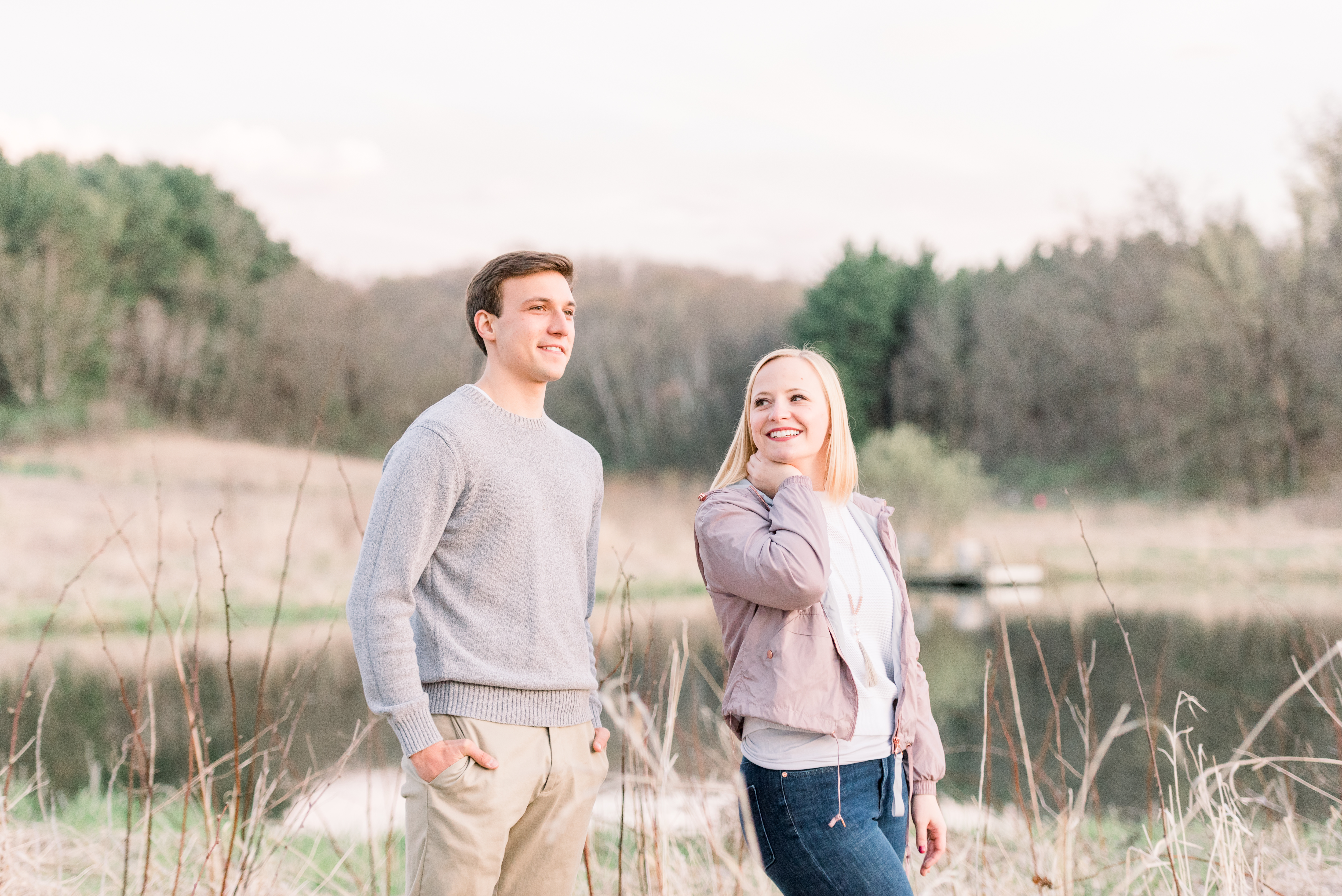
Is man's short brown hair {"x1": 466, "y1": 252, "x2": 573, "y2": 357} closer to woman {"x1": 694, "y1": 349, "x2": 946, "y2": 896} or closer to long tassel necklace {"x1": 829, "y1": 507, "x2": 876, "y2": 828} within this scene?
woman {"x1": 694, "y1": 349, "x2": 946, "y2": 896}

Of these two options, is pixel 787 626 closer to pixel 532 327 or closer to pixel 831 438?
pixel 831 438

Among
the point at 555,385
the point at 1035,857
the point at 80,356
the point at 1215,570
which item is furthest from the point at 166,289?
the point at 1035,857

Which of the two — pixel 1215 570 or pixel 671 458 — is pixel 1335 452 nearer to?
pixel 1215 570

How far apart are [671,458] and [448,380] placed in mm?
7747

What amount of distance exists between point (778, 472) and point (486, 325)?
57 centimetres

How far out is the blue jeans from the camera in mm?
1573

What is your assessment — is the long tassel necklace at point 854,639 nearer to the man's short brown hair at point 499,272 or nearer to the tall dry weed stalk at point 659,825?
the tall dry weed stalk at point 659,825

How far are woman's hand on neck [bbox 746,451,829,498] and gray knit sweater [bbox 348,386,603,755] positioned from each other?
31 cm

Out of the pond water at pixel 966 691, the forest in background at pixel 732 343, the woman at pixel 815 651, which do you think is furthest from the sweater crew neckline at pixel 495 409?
the forest in background at pixel 732 343

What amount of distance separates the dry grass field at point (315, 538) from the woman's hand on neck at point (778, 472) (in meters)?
8.33

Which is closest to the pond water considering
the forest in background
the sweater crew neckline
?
the sweater crew neckline

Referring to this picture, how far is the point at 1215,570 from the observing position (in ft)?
52.0

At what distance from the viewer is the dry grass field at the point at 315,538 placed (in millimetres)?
13203

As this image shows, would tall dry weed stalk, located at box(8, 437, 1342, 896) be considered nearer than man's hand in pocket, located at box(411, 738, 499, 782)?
No
